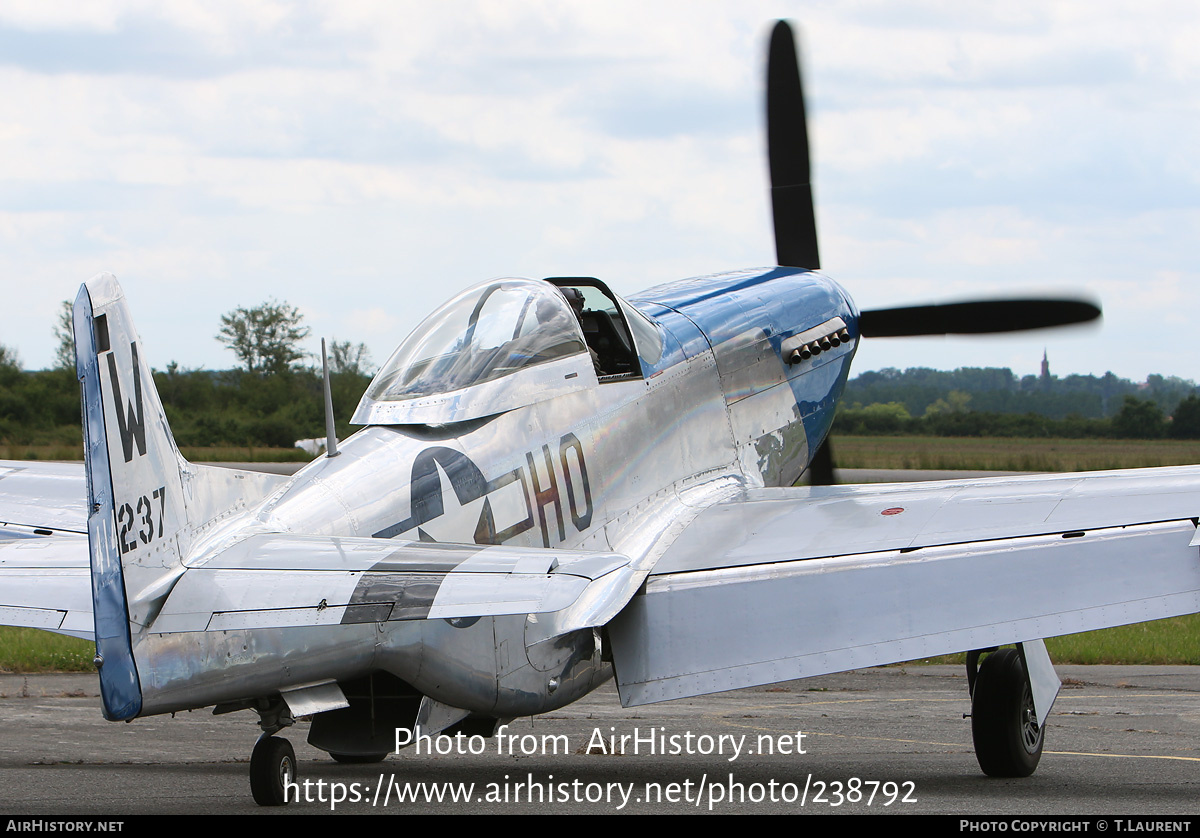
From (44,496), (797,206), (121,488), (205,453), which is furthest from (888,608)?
(205,453)

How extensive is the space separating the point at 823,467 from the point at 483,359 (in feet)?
17.3

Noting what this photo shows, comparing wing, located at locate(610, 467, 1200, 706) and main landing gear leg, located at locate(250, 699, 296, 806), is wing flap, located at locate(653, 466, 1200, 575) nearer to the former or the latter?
wing, located at locate(610, 467, 1200, 706)

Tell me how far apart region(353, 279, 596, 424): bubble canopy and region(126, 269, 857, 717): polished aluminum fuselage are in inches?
4.3

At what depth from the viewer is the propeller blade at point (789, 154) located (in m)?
13.6

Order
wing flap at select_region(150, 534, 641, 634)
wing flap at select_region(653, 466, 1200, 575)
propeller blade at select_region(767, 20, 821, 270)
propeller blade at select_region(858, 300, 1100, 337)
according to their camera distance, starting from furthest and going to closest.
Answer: propeller blade at select_region(767, 20, 821, 270) < propeller blade at select_region(858, 300, 1100, 337) < wing flap at select_region(653, 466, 1200, 575) < wing flap at select_region(150, 534, 641, 634)

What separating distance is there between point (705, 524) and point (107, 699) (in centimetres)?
395

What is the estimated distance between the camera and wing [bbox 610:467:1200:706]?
6.82m

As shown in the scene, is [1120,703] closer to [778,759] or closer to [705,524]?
[778,759]

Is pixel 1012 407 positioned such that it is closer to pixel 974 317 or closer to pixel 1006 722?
pixel 974 317

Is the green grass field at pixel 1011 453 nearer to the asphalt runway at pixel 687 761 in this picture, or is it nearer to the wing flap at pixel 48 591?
the asphalt runway at pixel 687 761

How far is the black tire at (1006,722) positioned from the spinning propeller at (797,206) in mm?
4852

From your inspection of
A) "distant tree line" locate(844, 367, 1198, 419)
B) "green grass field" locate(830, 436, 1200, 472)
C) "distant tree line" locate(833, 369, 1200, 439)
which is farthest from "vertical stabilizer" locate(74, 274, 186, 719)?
"distant tree line" locate(844, 367, 1198, 419)

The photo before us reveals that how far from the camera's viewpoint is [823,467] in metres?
12.2

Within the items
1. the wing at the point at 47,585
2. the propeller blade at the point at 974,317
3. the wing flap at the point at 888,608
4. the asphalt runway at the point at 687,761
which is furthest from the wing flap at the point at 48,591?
the propeller blade at the point at 974,317
